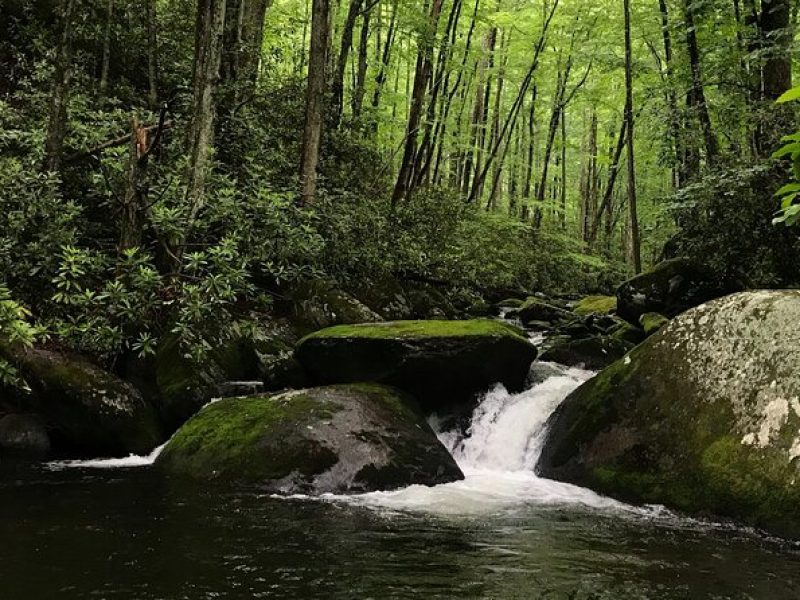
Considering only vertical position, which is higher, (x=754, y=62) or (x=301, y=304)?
(x=754, y=62)

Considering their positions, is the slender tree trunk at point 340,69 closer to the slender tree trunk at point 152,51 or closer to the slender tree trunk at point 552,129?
the slender tree trunk at point 152,51

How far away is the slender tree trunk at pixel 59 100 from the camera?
9.96 meters

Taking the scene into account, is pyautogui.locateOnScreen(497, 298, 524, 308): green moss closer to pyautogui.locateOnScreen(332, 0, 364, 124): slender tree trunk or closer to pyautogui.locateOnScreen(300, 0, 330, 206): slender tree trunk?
pyautogui.locateOnScreen(332, 0, 364, 124): slender tree trunk

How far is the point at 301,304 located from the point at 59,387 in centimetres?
445

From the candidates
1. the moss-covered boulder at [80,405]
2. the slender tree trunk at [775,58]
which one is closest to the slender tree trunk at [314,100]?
the moss-covered boulder at [80,405]

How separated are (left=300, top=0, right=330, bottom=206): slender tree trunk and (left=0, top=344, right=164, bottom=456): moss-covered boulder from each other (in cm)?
500

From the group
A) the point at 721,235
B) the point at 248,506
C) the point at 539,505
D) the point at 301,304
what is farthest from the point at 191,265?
the point at 721,235

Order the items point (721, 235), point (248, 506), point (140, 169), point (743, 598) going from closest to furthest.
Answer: point (743, 598)
point (248, 506)
point (140, 169)
point (721, 235)

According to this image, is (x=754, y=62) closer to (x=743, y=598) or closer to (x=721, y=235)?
(x=721, y=235)

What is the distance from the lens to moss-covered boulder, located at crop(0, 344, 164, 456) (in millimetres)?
8820

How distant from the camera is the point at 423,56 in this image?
17.2m

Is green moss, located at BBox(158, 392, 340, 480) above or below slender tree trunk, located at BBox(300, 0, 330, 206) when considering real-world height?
below

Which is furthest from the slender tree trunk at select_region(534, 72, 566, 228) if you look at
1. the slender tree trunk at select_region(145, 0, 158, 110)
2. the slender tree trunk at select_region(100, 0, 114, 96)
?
the slender tree trunk at select_region(100, 0, 114, 96)

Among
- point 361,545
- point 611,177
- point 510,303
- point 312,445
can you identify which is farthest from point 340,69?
point 361,545
